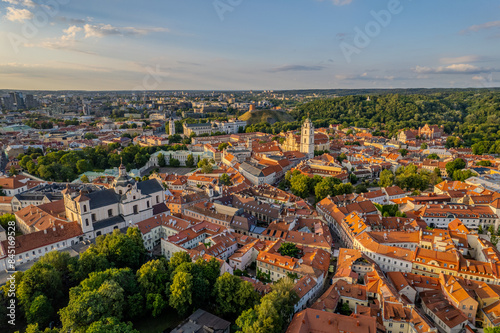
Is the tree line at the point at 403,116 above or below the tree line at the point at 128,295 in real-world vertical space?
above

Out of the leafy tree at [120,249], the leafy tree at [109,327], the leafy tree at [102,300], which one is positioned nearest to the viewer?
the leafy tree at [109,327]

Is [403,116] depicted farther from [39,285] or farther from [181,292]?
[39,285]

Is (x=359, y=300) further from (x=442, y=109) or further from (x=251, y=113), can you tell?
(x=442, y=109)

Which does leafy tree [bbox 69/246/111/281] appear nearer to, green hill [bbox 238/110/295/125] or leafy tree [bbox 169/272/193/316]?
leafy tree [bbox 169/272/193/316]

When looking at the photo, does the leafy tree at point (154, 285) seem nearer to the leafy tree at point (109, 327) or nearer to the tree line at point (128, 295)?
the tree line at point (128, 295)

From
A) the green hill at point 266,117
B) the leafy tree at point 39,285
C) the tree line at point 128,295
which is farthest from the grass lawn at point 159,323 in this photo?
the green hill at point 266,117

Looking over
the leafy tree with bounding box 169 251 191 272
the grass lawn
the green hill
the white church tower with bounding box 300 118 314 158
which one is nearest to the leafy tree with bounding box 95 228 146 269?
the leafy tree with bounding box 169 251 191 272

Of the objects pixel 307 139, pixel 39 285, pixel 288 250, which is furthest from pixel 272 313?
pixel 307 139
